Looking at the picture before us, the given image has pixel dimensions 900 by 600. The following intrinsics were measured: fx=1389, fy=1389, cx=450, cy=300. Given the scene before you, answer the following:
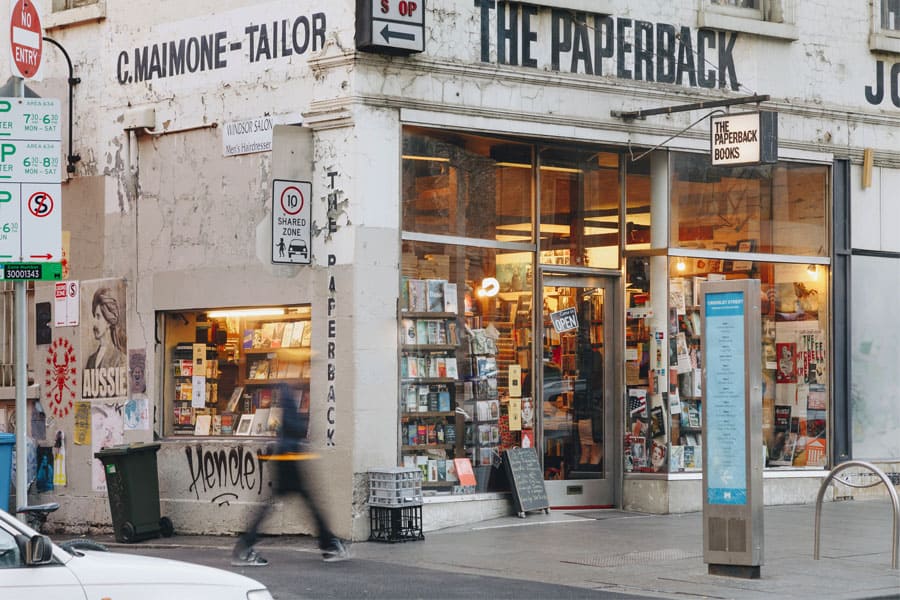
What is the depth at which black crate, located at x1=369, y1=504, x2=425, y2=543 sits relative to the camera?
1389 centimetres

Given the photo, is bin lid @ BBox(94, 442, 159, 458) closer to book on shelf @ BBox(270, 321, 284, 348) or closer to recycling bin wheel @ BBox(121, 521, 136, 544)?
recycling bin wheel @ BBox(121, 521, 136, 544)

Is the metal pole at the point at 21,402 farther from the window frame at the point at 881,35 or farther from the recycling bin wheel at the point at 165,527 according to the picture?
the window frame at the point at 881,35

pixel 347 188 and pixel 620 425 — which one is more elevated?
pixel 347 188

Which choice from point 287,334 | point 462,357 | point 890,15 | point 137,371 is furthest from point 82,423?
point 890,15

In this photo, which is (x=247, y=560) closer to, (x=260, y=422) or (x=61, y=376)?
(x=260, y=422)

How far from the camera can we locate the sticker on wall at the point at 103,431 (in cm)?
1638

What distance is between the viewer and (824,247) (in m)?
17.8

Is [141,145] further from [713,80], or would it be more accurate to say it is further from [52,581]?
[52,581]

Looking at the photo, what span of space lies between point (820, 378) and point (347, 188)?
708 cm

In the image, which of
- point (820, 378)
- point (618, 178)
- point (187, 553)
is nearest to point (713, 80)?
point (618, 178)

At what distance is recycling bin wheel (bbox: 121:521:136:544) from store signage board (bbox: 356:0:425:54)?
18.5 ft

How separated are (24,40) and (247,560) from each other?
480 cm

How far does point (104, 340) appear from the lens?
16.6 m

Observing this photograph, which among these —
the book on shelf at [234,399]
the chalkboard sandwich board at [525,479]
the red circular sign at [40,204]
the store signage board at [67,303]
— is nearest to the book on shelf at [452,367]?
the chalkboard sandwich board at [525,479]
